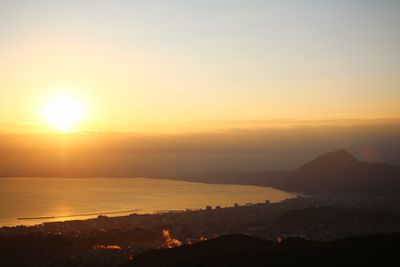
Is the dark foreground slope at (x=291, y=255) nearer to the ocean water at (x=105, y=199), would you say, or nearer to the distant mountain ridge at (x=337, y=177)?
the ocean water at (x=105, y=199)

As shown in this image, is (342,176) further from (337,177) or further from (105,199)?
(105,199)

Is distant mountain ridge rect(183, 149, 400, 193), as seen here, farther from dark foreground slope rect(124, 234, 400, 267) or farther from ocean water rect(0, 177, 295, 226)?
dark foreground slope rect(124, 234, 400, 267)

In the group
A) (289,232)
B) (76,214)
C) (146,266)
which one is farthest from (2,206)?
(146,266)

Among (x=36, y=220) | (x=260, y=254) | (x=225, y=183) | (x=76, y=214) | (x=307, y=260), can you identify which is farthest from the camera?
(x=225, y=183)

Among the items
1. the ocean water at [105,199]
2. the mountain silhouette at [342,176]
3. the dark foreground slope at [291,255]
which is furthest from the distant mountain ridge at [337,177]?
the dark foreground slope at [291,255]

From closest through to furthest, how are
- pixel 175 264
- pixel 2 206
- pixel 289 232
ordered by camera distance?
pixel 175 264 < pixel 289 232 < pixel 2 206

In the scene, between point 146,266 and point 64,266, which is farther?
point 64,266

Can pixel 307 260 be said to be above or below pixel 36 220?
above

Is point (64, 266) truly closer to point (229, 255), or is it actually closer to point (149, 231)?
point (229, 255)
